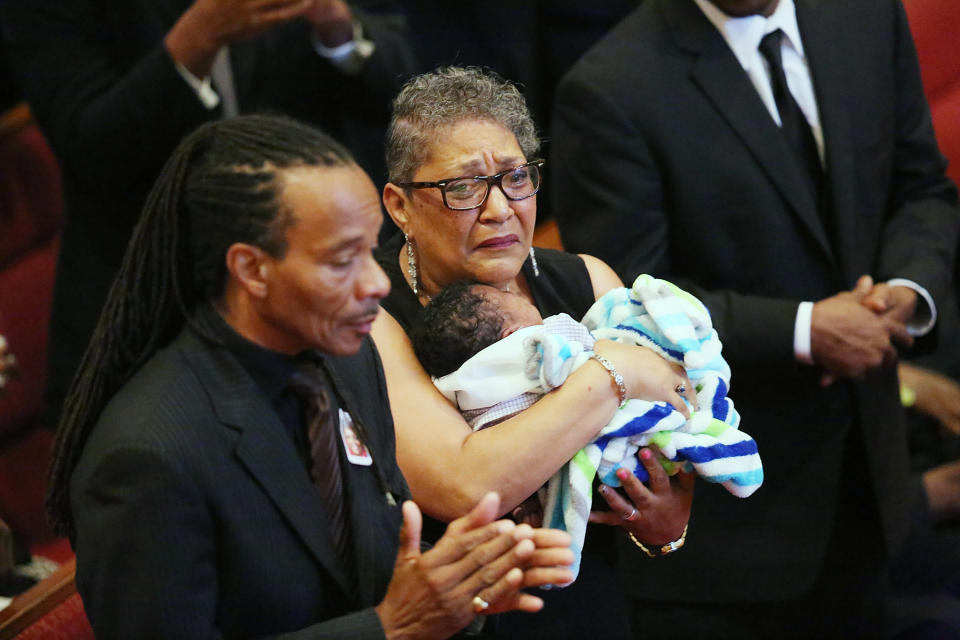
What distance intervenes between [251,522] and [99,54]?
170cm

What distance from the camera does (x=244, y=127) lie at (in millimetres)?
1663

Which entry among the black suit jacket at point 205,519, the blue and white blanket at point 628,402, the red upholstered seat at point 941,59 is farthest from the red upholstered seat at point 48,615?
the red upholstered seat at point 941,59

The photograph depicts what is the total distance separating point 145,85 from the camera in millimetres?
2801

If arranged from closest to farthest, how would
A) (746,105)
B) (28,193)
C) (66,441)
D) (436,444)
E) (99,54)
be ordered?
(66,441), (436,444), (746,105), (99,54), (28,193)

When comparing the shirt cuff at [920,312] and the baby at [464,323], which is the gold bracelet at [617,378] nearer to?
the baby at [464,323]

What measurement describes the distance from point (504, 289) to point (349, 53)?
124cm

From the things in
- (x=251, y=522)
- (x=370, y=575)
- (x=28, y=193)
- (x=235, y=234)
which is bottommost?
(x=28, y=193)

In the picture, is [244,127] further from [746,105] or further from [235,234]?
[746,105]

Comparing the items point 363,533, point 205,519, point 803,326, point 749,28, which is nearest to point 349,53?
point 749,28

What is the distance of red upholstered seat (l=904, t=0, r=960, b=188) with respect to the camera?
275cm

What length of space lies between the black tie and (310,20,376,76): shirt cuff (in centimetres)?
102

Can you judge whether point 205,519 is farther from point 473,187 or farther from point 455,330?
point 473,187

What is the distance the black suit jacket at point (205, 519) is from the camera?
5.04ft

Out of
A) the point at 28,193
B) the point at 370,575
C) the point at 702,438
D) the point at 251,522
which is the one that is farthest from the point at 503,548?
the point at 28,193
